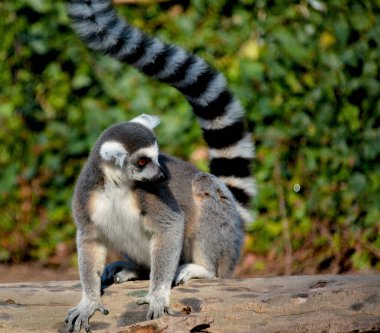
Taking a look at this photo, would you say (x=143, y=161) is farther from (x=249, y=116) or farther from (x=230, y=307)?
(x=249, y=116)

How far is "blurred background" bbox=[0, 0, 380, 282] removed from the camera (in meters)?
7.88

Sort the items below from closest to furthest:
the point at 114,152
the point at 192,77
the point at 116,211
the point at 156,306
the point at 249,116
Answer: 1. the point at 156,306
2. the point at 114,152
3. the point at 116,211
4. the point at 192,77
5. the point at 249,116

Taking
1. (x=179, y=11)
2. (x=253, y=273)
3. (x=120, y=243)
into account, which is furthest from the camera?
(x=179, y=11)

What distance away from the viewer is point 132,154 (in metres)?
4.61

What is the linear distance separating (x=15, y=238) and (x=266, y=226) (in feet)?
9.60

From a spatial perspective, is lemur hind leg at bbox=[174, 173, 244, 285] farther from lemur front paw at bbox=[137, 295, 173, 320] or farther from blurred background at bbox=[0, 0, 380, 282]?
blurred background at bbox=[0, 0, 380, 282]

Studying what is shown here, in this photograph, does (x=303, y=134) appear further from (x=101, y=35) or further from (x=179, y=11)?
(x=101, y=35)

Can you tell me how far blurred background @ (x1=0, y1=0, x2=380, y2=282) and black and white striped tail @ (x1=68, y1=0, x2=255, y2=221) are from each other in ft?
7.31

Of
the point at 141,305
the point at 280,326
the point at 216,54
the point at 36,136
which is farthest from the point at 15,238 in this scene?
the point at 280,326

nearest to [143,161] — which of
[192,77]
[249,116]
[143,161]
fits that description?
[143,161]

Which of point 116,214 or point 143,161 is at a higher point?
point 143,161

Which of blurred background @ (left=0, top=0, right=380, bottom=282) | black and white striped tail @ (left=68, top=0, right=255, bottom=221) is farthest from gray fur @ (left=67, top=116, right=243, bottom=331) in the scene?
blurred background @ (left=0, top=0, right=380, bottom=282)

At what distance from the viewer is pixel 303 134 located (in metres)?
7.96

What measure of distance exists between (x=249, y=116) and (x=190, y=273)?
3.32m
